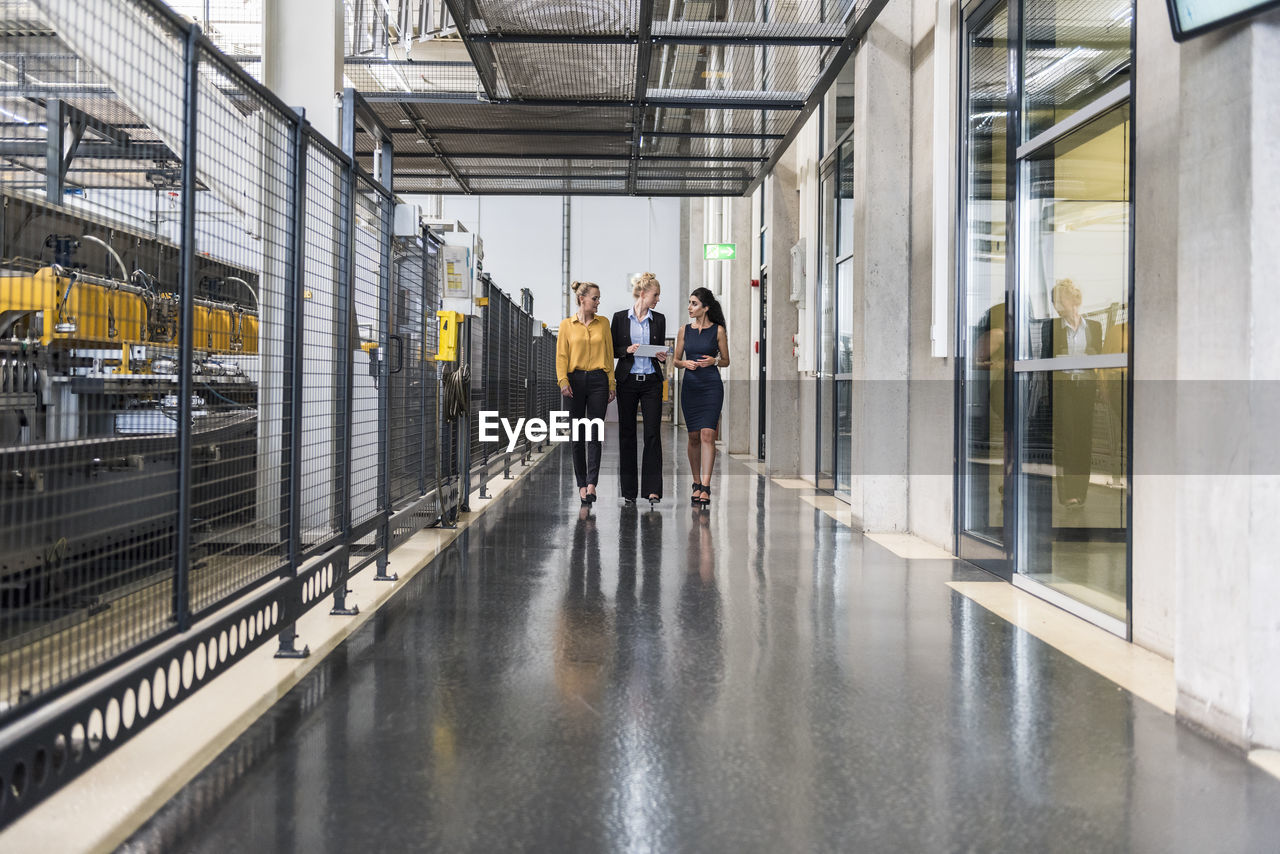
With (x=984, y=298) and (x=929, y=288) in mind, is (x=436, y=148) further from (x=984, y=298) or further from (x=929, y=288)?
(x=984, y=298)

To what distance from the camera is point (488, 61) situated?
6234 mm

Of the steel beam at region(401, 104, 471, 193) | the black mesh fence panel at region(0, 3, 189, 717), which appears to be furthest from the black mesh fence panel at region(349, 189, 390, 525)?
the steel beam at region(401, 104, 471, 193)

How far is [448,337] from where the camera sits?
6.34m

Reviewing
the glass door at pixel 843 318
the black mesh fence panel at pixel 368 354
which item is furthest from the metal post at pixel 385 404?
the glass door at pixel 843 318

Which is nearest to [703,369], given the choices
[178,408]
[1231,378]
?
[1231,378]

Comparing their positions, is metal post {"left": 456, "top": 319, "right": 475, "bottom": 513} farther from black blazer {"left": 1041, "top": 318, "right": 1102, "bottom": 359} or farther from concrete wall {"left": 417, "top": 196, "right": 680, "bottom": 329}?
concrete wall {"left": 417, "top": 196, "right": 680, "bottom": 329}

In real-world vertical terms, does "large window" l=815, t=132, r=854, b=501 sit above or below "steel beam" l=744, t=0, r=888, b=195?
below

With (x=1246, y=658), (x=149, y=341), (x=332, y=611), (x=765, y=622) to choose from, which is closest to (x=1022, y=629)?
(x=765, y=622)

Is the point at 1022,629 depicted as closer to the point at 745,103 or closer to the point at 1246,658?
the point at 1246,658

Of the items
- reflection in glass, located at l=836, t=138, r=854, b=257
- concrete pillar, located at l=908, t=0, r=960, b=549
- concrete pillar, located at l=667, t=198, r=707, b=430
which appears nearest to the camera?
concrete pillar, located at l=908, t=0, r=960, b=549

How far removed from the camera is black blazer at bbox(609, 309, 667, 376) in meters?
7.54

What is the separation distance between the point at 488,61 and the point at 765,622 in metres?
4.04

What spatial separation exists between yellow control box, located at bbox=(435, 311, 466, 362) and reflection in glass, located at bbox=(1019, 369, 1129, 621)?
3330mm

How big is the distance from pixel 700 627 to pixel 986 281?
2464 mm
